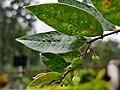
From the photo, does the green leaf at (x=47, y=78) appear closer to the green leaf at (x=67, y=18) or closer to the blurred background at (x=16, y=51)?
the green leaf at (x=67, y=18)

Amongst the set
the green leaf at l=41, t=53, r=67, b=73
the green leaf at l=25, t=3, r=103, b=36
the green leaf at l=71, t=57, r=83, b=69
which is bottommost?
the green leaf at l=41, t=53, r=67, b=73

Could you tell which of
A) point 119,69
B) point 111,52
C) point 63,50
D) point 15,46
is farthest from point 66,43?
point 15,46

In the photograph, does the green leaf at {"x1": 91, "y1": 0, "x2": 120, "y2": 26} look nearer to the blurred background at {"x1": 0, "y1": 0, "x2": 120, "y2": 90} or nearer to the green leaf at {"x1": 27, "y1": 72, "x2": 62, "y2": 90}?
the green leaf at {"x1": 27, "y1": 72, "x2": 62, "y2": 90}

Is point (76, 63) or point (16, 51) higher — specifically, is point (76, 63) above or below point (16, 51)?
above

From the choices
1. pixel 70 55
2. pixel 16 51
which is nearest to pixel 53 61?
pixel 70 55

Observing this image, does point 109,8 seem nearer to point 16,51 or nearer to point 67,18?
point 67,18

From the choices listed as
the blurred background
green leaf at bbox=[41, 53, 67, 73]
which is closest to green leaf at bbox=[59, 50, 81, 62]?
green leaf at bbox=[41, 53, 67, 73]
